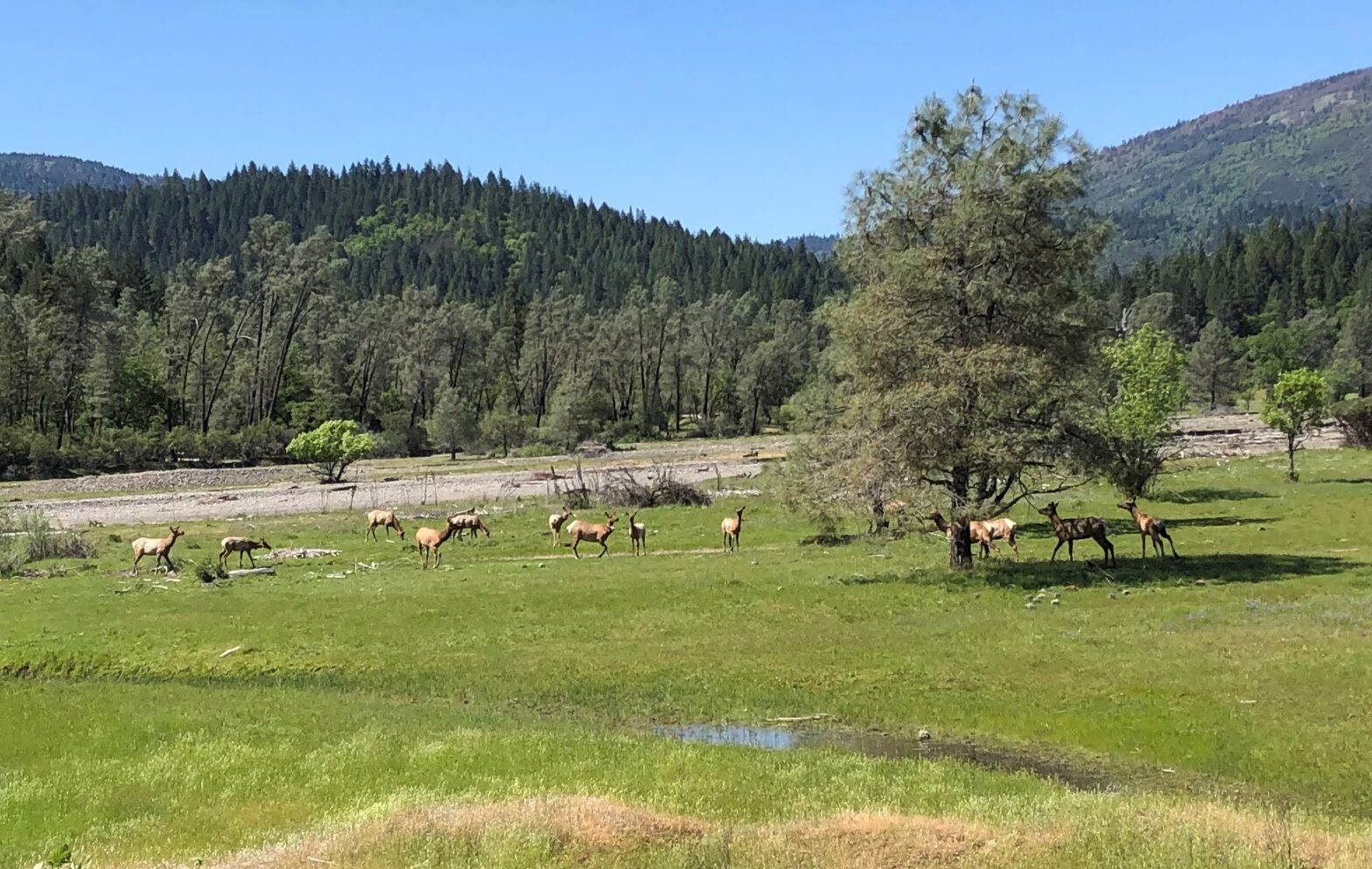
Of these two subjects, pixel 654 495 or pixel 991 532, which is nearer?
pixel 991 532

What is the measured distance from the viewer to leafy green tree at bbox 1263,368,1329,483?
5466 centimetres

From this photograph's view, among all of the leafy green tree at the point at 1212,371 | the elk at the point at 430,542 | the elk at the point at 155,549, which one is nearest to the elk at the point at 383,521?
the elk at the point at 430,542

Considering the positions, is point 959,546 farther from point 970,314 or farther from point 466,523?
point 466,523

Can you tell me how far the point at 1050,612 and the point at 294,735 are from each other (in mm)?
16245

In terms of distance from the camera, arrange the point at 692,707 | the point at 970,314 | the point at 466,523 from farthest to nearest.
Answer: the point at 466,523
the point at 970,314
the point at 692,707

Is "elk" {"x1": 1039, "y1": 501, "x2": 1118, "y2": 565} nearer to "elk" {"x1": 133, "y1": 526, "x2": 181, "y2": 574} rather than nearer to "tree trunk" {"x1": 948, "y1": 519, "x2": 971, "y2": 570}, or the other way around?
"tree trunk" {"x1": 948, "y1": 519, "x2": 971, "y2": 570}

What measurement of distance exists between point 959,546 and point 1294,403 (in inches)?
1322

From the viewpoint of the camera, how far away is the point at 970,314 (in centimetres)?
2980

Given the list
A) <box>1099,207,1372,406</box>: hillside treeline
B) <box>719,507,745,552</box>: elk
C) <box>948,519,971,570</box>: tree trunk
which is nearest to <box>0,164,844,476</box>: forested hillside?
<box>1099,207,1372,406</box>: hillside treeline

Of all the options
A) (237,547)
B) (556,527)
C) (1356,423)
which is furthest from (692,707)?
(1356,423)

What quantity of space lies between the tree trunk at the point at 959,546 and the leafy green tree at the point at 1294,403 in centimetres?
3158

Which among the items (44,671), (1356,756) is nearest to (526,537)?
(44,671)

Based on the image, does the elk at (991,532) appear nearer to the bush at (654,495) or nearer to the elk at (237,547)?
the bush at (654,495)

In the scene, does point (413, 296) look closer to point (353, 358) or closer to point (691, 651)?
point (353, 358)
